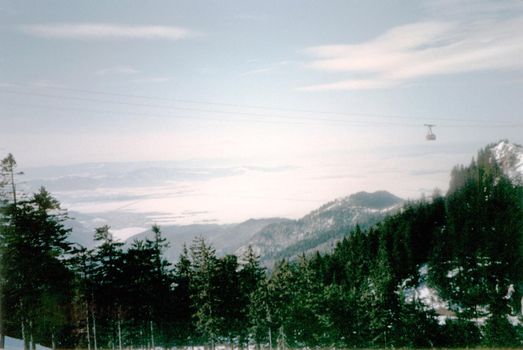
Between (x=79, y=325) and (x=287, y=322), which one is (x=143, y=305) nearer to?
(x=79, y=325)

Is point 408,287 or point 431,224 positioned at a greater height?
point 431,224

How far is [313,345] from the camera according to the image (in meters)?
51.2

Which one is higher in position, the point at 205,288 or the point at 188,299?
the point at 205,288

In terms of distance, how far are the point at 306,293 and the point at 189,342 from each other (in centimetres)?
1848

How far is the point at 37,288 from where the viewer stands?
33094mm

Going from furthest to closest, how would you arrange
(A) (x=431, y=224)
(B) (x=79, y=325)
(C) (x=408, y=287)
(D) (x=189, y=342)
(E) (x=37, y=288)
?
(A) (x=431, y=224) → (C) (x=408, y=287) → (D) (x=189, y=342) → (B) (x=79, y=325) → (E) (x=37, y=288)

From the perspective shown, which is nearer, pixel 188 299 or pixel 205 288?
pixel 205 288

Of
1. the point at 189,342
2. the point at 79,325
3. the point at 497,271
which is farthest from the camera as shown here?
the point at 497,271

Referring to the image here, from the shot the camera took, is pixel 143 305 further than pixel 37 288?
Yes

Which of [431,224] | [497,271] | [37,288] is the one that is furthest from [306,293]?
[431,224]

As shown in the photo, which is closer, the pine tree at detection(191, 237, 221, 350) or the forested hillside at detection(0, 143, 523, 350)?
the forested hillside at detection(0, 143, 523, 350)

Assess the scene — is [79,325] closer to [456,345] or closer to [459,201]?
[456,345]

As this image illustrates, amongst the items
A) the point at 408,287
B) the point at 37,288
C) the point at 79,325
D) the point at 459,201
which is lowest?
the point at 408,287

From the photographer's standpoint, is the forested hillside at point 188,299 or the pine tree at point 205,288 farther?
the pine tree at point 205,288
